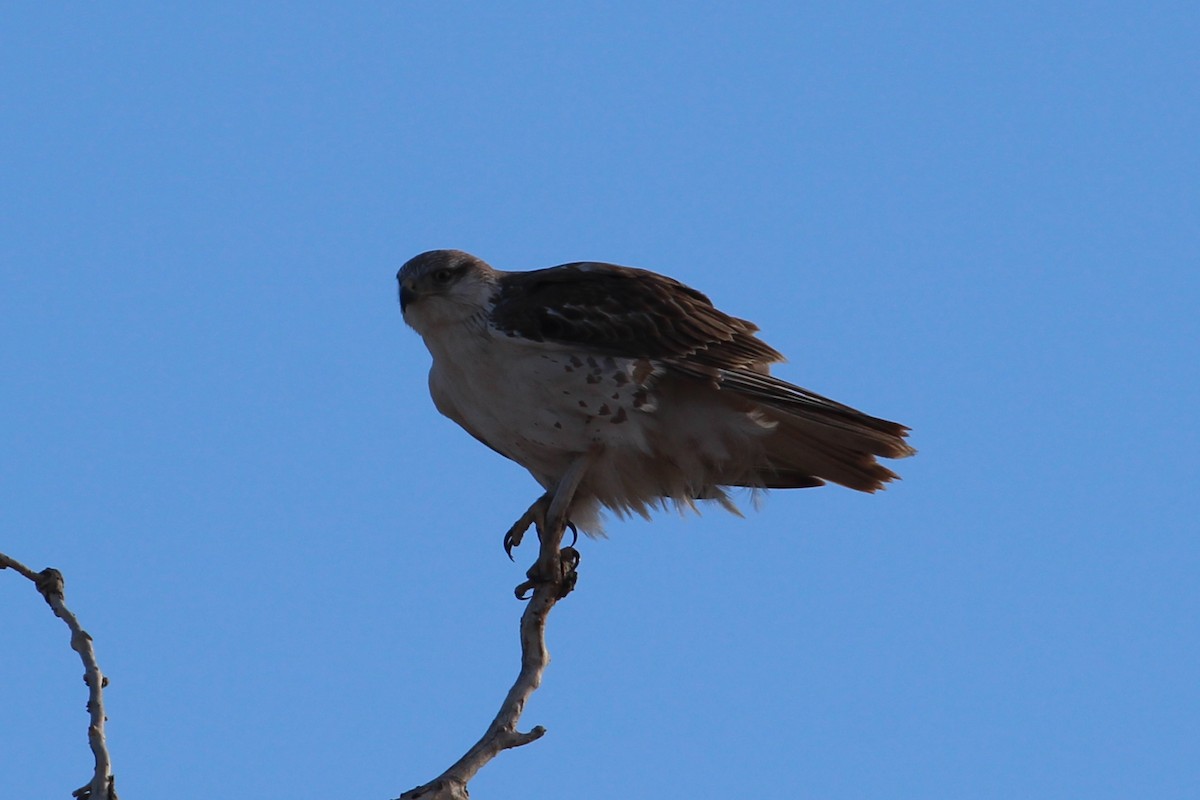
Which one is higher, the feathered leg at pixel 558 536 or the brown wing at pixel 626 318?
the brown wing at pixel 626 318

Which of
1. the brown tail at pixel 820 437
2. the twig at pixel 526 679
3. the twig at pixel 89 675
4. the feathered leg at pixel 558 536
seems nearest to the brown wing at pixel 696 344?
the brown tail at pixel 820 437

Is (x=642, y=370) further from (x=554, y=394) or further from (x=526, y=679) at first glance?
(x=526, y=679)

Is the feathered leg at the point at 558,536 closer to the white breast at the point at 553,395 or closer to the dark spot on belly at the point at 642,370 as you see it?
the white breast at the point at 553,395

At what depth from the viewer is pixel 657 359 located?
6.81 m

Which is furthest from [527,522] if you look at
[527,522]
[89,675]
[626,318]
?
[89,675]

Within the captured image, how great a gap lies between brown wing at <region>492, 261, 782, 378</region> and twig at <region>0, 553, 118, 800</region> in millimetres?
2942

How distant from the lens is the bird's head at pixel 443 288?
693cm

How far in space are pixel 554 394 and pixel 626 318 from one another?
1.80ft

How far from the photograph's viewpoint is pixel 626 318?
690 centimetres

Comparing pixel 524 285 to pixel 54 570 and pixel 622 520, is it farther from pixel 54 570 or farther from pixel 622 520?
pixel 54 570

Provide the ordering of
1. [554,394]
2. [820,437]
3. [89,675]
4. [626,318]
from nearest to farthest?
1. [89,675]
2. [554,394]
3. [626,318]
4. [820,437]

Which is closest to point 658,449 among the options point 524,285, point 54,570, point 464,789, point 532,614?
point 524,285

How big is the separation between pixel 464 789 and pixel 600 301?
296 centimetres

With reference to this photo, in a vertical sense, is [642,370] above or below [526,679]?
above
